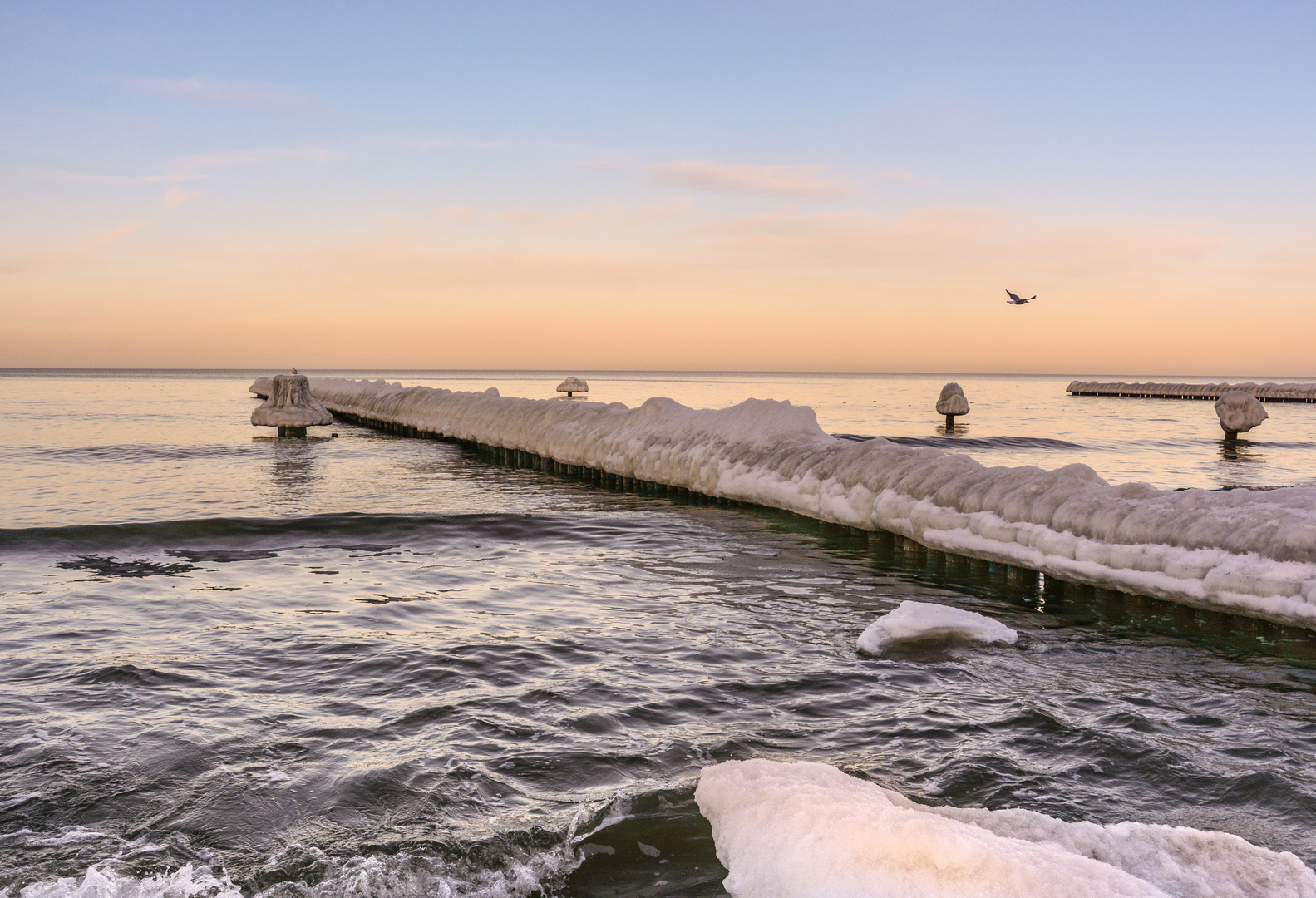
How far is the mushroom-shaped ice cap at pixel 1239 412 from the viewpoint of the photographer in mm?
26188

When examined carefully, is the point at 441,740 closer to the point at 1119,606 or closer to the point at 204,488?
the point at 1119,606

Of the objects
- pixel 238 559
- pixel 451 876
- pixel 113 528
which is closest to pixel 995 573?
pixel 451 876

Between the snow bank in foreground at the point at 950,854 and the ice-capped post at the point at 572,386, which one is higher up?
the ice-capped post at the point at 572,386

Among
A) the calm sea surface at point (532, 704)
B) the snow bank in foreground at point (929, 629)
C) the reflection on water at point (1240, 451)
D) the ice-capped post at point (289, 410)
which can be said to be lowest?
the calm sea surface at point (532, 704)

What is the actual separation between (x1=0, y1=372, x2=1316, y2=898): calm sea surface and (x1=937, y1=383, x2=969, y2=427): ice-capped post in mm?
24449

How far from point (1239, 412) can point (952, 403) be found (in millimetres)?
9108

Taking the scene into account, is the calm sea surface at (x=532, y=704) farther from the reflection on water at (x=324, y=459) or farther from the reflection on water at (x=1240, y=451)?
the reflection on water at (x=1240, y=451)

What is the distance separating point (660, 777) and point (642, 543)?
566cm

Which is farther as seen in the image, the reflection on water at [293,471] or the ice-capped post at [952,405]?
the ice-capped post at [952,405]

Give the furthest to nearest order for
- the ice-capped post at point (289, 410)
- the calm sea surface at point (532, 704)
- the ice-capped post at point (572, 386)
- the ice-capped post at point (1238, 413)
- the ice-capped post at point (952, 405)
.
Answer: the ice-capped post at point (572, 386) < the ice-capped post at point (952, 405) < the ice-capped post at point (1238, 413) < the ice-capped post at point (289, 410) < the calm sea surface at point (532, 704)

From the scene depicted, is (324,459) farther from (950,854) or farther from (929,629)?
(950,854)

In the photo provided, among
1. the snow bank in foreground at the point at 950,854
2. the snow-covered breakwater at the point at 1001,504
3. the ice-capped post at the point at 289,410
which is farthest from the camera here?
the ice-capped post at the point at 289,410

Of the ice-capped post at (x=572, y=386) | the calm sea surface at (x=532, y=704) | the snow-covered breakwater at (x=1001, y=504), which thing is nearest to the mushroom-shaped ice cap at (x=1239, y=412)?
the snow-covered breakwater at (x=1001, y=504)

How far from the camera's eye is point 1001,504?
8016mm
